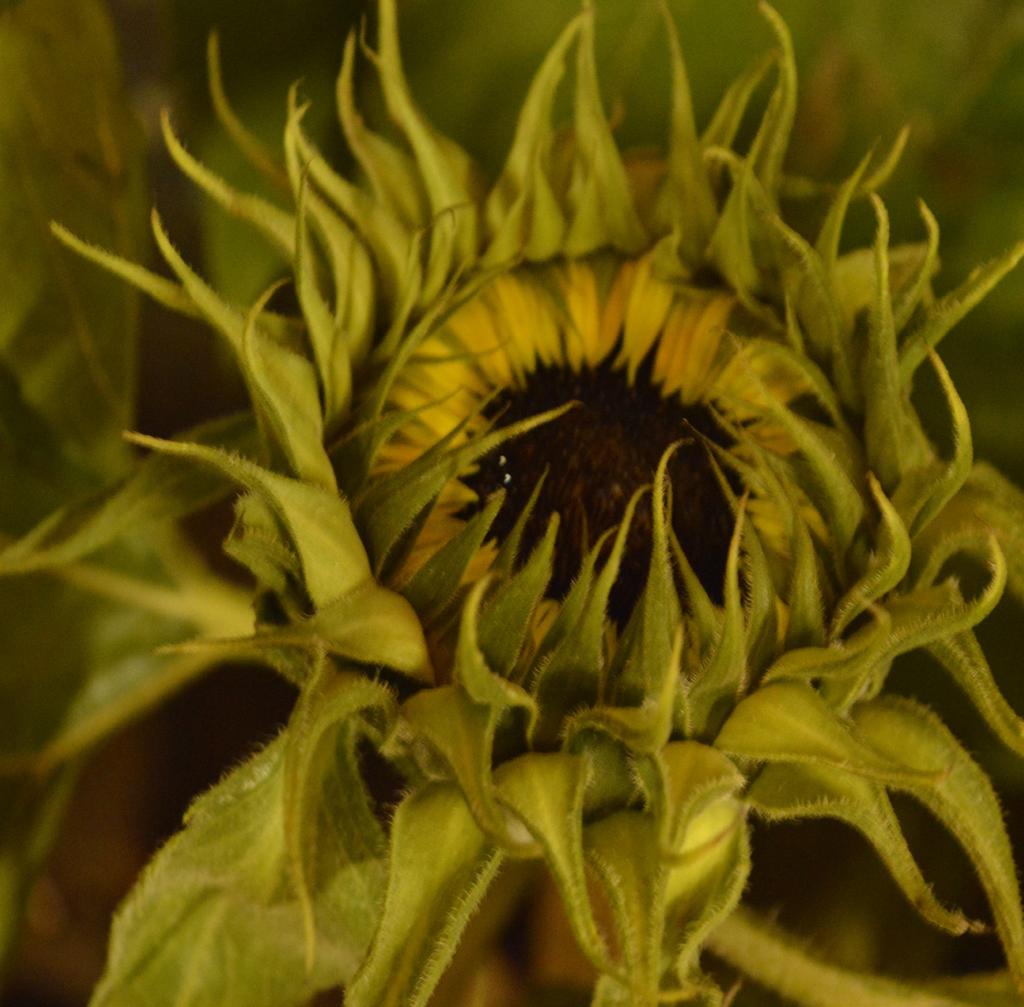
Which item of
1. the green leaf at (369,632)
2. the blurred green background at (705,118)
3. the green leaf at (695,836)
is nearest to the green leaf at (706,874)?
the green leaf at (695,836)

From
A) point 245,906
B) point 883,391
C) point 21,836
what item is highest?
point 883,391

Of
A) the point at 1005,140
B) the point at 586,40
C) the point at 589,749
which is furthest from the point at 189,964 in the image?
the point at 1005,140

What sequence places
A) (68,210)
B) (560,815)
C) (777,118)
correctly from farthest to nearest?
(68,210) → (777,118) → (560,815)

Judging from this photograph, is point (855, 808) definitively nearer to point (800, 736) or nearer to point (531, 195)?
point (800, 736)

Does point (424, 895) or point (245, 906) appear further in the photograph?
point (245, 906)

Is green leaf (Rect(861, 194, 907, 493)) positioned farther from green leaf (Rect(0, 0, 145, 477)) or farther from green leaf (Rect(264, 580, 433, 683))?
green leaf (Rect(0, 0, 145, 477))

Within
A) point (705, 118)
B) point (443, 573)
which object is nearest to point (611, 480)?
point (443, 573)

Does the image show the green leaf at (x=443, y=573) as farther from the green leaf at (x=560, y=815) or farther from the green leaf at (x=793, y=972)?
the green leaf at (x=793, y=972)
